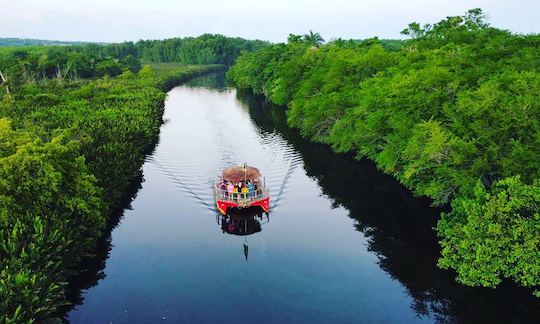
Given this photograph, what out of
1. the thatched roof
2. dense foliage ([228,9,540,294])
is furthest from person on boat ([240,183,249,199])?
dense foliage ([228,9,540,294])

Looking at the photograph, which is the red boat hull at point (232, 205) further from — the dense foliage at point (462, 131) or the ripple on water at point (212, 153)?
the dense foliage at point (462, 131)

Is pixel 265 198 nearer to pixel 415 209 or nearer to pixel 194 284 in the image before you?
pixel 194 284

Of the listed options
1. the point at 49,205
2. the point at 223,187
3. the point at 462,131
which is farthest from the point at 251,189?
the point at 462,131

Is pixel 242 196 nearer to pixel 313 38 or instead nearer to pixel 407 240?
pixel 407 240

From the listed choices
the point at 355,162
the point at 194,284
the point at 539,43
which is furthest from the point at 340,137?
the point at 194,284

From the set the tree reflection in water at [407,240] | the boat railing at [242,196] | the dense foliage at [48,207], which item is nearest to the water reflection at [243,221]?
the boat railing at [242,196]
